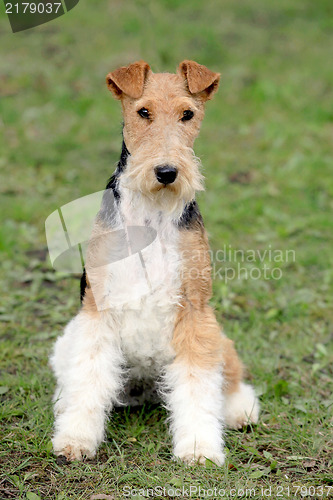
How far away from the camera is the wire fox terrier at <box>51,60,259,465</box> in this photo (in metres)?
3.46

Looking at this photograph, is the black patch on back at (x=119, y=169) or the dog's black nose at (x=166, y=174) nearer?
the dog's black nose at (x=166, y=174)

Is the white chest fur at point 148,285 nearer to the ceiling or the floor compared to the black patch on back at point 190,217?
nearer to the floor

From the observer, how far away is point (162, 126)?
3.34 m

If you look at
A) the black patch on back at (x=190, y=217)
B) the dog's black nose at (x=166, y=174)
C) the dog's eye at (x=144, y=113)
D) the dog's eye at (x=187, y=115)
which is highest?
the dog's eye at (x=144, y=113)

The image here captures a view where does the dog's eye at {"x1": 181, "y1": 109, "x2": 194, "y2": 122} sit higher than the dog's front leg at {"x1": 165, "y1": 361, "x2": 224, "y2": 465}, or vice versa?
the dog's eye at {"x1": 181, "y1": 109, "x2": 194, "y2": 122}

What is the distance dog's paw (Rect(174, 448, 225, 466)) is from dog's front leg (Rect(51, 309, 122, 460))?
498mm

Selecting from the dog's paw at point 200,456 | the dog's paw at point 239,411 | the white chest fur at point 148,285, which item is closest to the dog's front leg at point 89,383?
the white chest fur at point 148,285

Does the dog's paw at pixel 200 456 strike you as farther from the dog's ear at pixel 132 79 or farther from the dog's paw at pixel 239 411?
the dog's ear at pixel 132 79

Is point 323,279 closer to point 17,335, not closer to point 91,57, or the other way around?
point 17,335

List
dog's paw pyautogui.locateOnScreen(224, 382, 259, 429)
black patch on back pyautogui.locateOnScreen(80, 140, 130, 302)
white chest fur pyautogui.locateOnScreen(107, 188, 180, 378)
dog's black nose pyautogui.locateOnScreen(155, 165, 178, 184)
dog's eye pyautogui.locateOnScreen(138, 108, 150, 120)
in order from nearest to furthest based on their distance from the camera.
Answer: dog's black nose pyautogui.locateOnScreen(155, 165, 178, 184), dog's eye pyautogui.locateOnScreen(138, 108, 150, 120), white chest fur pyautogui.locateOnScreen(107, 188, 180, 378), black patch on back pyautogui.locateOnScreen(80, 140, 130, 302), dog's paw pyautogui.locateOnScreen(224, 382, 259, 429)

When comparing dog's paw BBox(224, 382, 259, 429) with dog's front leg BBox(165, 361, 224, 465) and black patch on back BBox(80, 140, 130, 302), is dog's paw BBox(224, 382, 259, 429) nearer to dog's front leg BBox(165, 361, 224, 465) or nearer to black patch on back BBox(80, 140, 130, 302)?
dog's front leg BBox(165, 361, 224, 465)

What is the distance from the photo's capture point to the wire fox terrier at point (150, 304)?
11.4ft
